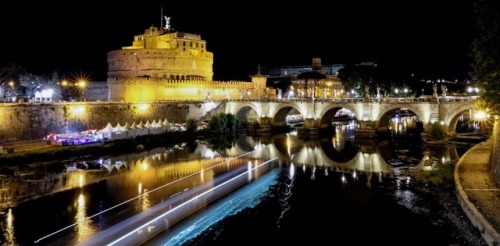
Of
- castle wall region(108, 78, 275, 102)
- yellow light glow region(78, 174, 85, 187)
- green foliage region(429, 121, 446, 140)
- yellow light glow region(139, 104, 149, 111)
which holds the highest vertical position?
castle wall region(108, 78, 275, 102)

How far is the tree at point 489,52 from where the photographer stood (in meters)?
14.7

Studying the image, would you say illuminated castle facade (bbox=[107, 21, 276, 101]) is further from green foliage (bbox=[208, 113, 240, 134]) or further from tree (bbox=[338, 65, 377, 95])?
tree (bbox=[338, 65, 377, 95])

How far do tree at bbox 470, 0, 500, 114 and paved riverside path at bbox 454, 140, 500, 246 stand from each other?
2.38 meters

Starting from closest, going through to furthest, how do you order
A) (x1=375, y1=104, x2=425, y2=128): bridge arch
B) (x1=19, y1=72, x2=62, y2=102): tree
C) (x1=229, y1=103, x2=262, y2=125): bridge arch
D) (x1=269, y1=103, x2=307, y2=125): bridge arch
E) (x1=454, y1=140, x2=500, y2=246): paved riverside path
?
1. (x1=454, y1=140, x2=500, y2=246): paved riverside path
2. (x1=375, y1=104, x2=425, y2=128): bridge arch
3. (x1=269, y1=103, x2=307, y2=125): bridge arch
4. (x1=19, y1=72, x2=62, y2=102): tree
5. (x1=229, y1=103, x2=262, y2=125): bridge arch

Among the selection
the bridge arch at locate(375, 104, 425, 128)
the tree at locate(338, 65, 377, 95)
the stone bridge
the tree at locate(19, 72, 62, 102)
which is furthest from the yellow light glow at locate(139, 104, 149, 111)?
the tree at locate(338, 65, 377, 95)

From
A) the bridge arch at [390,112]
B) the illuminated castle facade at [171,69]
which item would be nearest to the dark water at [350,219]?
the bridge arch at [390,112]

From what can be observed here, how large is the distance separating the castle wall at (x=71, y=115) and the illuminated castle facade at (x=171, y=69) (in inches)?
128

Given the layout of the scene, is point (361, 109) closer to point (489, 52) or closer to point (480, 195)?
point (489, 52)

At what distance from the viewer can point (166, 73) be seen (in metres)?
47.9

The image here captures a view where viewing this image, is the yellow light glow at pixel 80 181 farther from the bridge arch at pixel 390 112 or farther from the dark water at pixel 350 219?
the bridge arch at pixel 390 112

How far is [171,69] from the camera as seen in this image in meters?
48.1

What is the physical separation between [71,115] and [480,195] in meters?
25.0

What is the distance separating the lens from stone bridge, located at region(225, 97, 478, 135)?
30562 mm

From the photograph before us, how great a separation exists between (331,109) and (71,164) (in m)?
20.9
